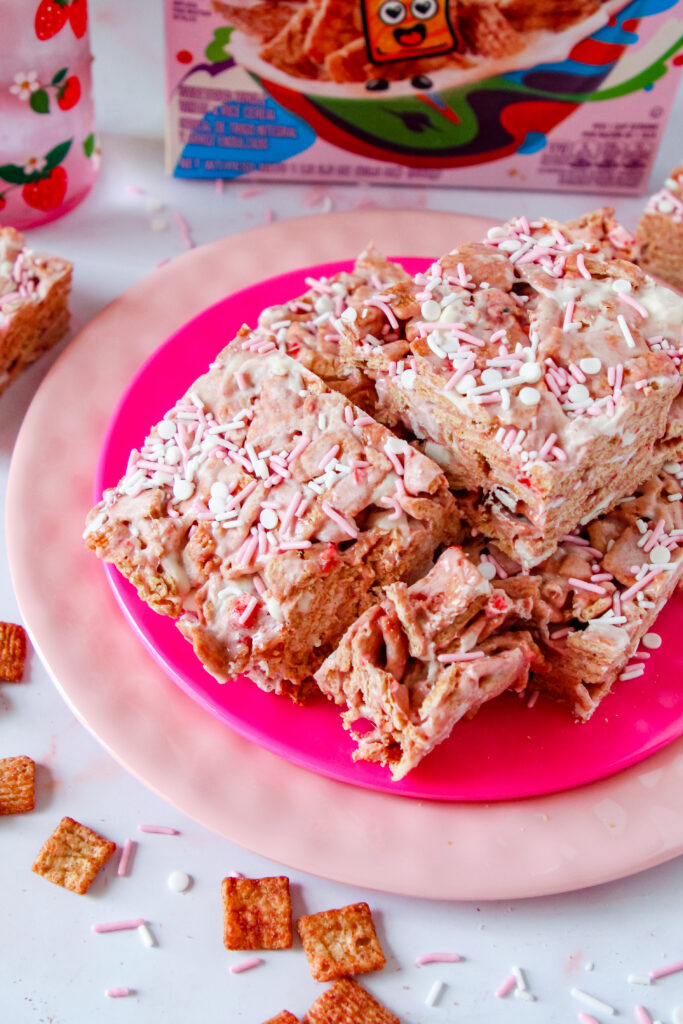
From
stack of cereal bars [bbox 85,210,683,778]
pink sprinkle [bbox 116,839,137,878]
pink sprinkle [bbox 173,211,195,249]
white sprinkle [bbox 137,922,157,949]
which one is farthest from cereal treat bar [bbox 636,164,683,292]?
white sprinkle [bbox 137,922,157,949]

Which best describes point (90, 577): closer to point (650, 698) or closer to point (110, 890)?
point (110, 890)

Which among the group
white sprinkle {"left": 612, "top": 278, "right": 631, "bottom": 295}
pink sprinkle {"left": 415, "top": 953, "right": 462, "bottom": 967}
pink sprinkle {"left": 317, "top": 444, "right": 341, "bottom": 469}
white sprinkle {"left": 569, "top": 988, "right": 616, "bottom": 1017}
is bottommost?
pink sprinkle {"left": 415, "top": 953, "right": 462, "bottom": 967}

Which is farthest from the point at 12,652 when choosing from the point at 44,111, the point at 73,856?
the point at 44,111

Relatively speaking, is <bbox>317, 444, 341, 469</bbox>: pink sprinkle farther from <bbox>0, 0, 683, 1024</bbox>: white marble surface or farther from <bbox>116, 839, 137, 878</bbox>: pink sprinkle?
<bbox>116, 839, 137, 878</bbox>: pink sprinkle

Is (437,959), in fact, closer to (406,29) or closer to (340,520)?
(340,520)

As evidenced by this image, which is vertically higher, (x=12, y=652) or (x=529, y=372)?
(x=529, y=372)

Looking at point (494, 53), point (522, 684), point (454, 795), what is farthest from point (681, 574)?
point (494, 53)
